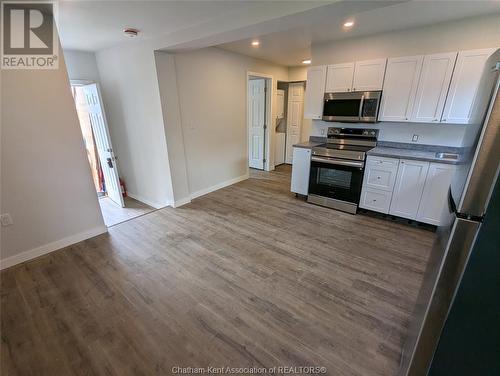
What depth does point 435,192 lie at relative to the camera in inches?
112

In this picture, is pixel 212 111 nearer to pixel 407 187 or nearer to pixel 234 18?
pixel 234 18

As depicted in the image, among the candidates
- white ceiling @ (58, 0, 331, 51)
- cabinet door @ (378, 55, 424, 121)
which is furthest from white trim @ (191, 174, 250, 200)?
cabinet door @ (378, 55, 424, 121)

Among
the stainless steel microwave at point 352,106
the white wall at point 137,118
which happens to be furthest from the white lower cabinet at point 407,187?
the white wall at point 137,118

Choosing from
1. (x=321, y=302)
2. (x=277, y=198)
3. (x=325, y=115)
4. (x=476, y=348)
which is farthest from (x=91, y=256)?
(x=325, y=115)

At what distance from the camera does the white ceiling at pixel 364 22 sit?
89.0 inches

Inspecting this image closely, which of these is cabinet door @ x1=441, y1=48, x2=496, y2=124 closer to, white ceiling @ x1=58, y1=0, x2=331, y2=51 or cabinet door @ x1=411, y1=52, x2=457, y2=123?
cabinet door @ x1=411, y1=52, x2=457, y2=123

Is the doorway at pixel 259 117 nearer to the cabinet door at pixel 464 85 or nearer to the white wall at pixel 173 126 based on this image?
the white wall at pixel 173 126

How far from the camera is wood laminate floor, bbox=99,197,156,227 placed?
139 inches

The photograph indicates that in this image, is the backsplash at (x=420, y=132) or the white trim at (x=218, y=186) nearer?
the backsplash at (x=420, y=132)

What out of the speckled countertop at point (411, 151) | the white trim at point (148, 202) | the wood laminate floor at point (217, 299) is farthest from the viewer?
the white trim at point (148, 202)

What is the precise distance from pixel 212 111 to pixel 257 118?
5.63 ft

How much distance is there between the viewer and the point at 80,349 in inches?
63.2

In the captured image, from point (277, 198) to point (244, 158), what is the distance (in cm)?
141

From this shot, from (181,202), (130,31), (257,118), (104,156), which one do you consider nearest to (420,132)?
(257,118)
